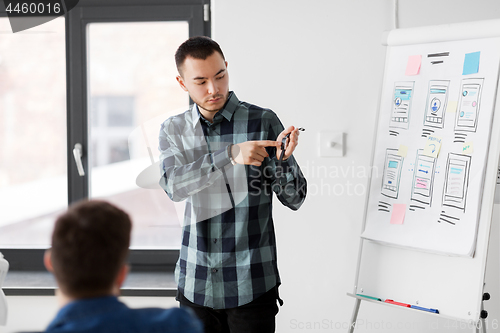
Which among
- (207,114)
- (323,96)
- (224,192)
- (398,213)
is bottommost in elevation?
(398,213)

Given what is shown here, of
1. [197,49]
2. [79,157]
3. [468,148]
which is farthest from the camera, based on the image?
[79,157]

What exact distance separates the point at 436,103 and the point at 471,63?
0.18 m

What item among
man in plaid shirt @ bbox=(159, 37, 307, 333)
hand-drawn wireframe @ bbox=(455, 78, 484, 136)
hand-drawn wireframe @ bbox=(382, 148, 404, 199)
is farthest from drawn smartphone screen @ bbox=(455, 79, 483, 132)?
man in plaid shirt @ bbox=(159, 37, 307, 333)

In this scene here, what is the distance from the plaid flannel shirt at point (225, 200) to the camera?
1.26 m

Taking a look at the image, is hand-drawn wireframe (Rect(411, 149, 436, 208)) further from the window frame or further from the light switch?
the window frame

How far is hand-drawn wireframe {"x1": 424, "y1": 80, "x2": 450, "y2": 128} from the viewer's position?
161 cm

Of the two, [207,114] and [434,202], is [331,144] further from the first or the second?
[207,114]

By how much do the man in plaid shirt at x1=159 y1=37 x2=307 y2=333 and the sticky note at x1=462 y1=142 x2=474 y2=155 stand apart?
0.64 meters

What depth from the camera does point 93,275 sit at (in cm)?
68

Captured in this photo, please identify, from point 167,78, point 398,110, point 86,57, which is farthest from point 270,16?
point 86,57

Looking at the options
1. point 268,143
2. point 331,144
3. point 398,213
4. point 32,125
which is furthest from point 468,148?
point 32,125

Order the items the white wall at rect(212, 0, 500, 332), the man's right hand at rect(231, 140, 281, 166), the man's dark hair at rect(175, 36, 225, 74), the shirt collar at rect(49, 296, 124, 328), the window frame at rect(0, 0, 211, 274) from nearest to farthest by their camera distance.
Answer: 1. the shirt collar at rect(49, 296, 124, 328)
2. the man's right hand at rect(231, 140, 281, 166)
3. the man's dark hair at rect(175, 36, 225, 74)
4. the white wall at rect(212, 0, 500, 332)
5. the window frame at rect(0, 0, 211, 274)

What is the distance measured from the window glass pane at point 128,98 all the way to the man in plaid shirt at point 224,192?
905 mm

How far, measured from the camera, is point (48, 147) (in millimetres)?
2264
